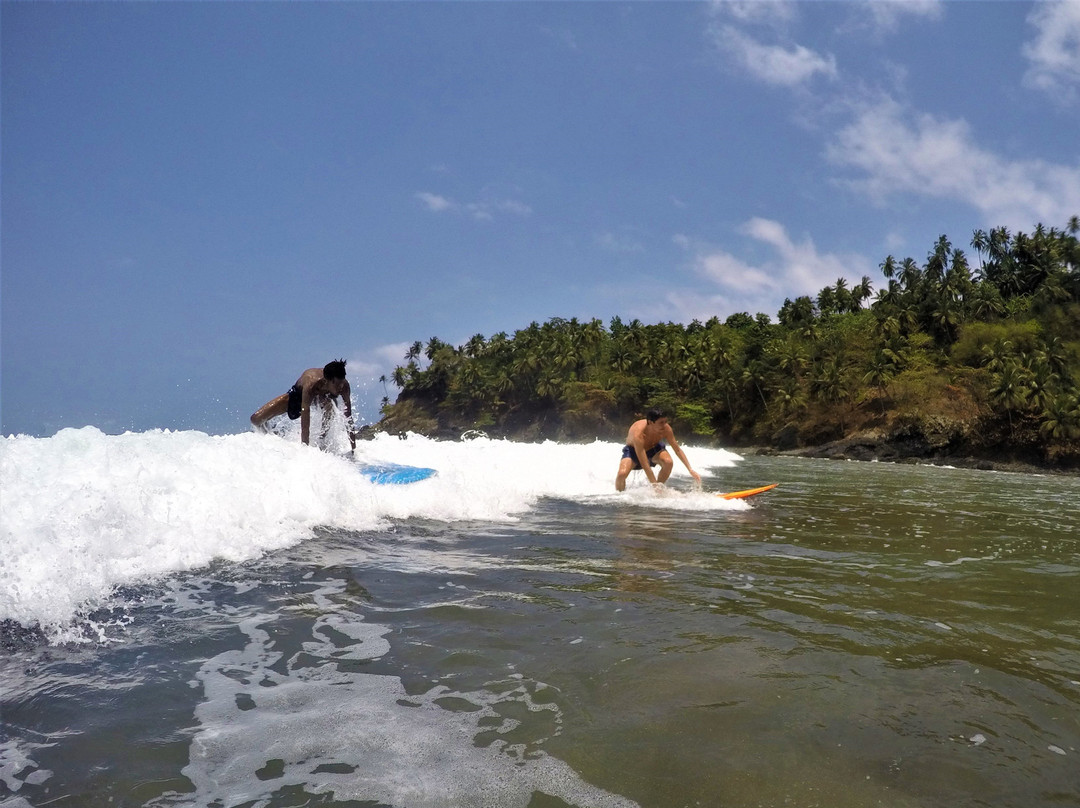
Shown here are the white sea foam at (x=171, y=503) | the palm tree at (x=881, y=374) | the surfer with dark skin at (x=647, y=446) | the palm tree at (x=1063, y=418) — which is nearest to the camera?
the white sea foam at (x=171, y=503)

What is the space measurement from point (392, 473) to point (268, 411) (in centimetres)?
301

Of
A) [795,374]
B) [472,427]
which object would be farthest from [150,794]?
[472,427]

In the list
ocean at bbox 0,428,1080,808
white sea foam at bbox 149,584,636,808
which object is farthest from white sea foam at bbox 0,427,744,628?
white sea foam at bbox 149,584,636,808

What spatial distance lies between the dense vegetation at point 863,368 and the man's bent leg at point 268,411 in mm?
54677

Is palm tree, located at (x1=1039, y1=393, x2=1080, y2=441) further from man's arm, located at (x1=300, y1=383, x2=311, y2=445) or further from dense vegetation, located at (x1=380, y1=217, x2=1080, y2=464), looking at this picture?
man's arm, located at (x1=300, y1=383, x2=311, y2=445)

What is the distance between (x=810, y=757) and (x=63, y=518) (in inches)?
199

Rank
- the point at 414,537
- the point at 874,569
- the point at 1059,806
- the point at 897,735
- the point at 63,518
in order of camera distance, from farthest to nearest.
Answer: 1. the point at 414,537
2. the point at 874,569
3. the point at 63,518
4. the point at 897,735
5. the point at 1059,806

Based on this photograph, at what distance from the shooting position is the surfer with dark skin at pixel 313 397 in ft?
34.6

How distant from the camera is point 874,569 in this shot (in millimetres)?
5523

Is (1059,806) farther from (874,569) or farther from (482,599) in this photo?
(874,569)

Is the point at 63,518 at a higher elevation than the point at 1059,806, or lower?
higher

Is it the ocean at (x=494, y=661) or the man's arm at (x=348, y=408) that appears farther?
the man's arm at (x=348, y=408)

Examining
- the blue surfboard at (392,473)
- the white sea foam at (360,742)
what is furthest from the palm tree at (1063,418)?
the white sea foam at (360,742)

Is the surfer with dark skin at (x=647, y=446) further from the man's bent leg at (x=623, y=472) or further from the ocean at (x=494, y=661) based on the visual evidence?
the ocean at (x=494, y=661)
